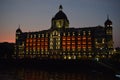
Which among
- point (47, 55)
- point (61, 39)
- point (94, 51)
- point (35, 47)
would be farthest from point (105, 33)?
point (35, 47)

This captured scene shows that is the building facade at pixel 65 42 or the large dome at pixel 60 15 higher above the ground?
the large dome at pixel 60 15

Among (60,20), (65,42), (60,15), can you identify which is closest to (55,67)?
(65,42)

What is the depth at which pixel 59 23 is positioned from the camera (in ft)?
506

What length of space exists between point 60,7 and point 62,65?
77.4 meters

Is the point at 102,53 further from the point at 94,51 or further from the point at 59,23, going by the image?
the point at 59,23

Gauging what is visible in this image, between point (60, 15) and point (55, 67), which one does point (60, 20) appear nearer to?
point (60, 15)

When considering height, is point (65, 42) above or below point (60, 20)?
below

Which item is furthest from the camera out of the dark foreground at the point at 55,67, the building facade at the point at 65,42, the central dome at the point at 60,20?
the central dome at the point at 60,20

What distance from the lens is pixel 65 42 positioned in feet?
468

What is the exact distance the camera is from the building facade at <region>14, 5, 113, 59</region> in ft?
431

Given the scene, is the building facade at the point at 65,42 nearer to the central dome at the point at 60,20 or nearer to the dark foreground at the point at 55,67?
the central dome at the point at 60,20

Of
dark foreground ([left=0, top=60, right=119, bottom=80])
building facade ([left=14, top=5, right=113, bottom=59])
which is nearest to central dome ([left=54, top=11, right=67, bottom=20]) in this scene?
building facade ([left=14, top=5, right=113, bottom=59])

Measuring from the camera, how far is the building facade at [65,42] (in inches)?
5167

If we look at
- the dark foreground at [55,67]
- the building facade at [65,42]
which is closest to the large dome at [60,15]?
the building facade at [65,42]
